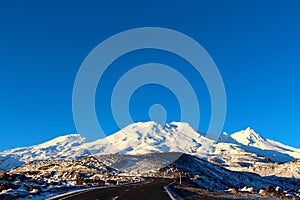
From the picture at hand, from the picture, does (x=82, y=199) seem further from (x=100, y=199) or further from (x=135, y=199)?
(x=135, y=199)

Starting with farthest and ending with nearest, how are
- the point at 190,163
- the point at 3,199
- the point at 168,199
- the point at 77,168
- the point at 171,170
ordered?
the point at 190,163, the point at 171,170, the point at 77,168, the point at 168,199, the point at 3,199

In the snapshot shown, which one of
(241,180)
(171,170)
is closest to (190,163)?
(241,180)

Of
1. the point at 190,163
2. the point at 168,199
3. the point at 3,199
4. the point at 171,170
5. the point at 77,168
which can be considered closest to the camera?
the point at 3,199

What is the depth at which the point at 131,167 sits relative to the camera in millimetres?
147500

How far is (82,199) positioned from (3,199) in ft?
18.7

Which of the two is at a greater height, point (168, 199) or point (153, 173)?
point (153, 173)

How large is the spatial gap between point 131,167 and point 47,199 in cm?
11912

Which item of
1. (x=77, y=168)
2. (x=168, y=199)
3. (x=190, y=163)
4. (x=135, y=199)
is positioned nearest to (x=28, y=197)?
(x=135, y=199)

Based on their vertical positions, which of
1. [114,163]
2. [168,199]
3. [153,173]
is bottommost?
[168,199]

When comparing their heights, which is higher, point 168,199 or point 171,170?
point 171,170

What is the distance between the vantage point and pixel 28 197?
3130 cm

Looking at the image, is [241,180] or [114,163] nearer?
[114,163]

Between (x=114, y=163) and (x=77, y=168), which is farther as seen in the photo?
(x=114, y=163)

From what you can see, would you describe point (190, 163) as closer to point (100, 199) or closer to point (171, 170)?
point (171, 170)
